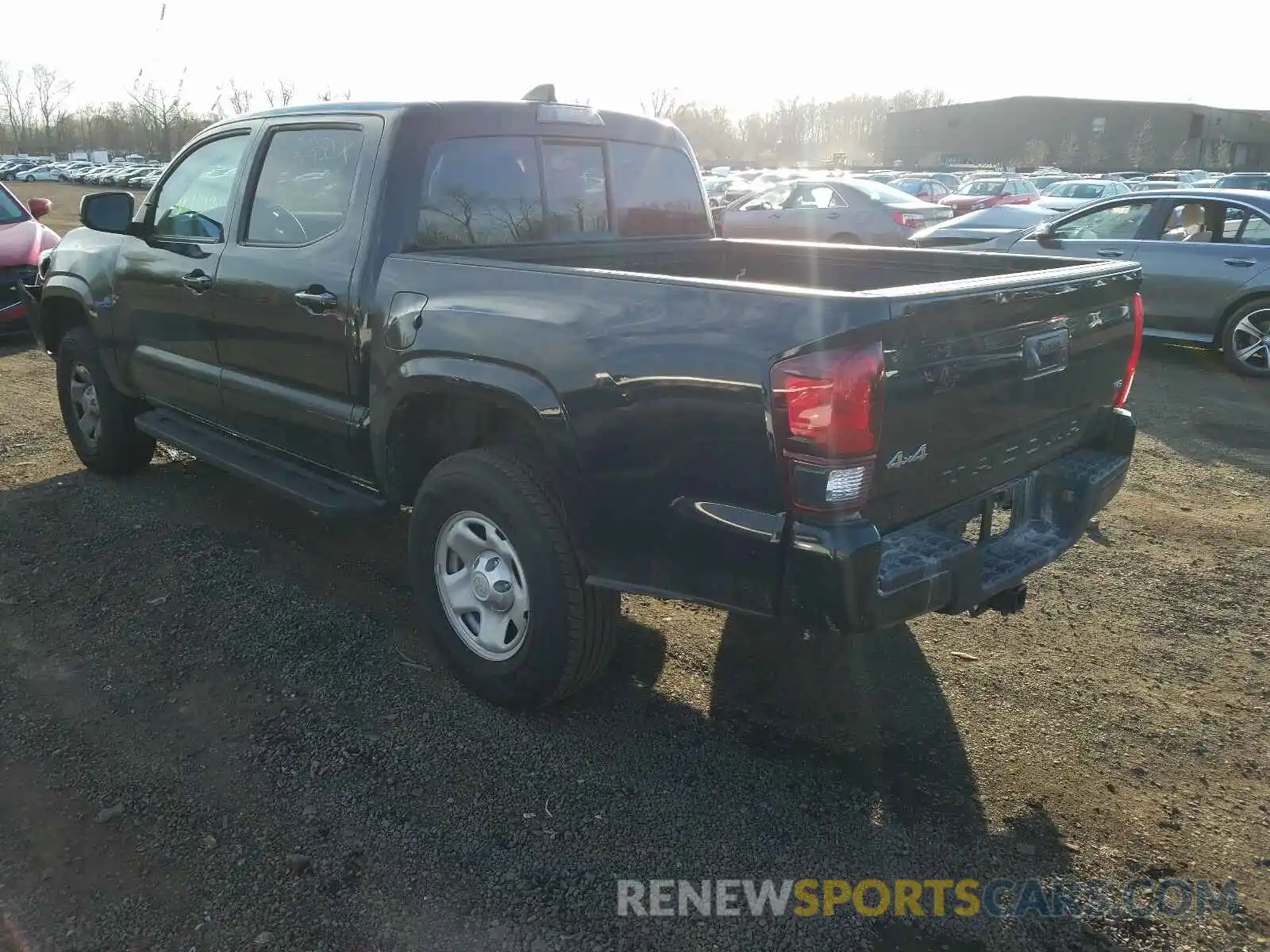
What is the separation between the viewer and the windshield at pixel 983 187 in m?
25.1

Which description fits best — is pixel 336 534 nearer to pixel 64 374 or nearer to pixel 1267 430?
pixel 64 374

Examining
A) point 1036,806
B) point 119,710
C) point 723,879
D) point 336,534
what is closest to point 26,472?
point 336,534

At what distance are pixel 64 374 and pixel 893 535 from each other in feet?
17.1

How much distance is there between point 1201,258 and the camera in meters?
8.86

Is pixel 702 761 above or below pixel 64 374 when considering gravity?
below

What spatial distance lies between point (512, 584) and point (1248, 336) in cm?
817

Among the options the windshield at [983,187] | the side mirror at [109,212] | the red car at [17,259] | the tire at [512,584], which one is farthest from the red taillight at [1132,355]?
the windshield at [983,187]

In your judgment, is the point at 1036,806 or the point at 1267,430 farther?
the point at 1267,430

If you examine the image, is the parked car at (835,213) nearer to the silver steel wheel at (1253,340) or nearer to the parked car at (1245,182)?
the silver steel wheel at (1253,340)

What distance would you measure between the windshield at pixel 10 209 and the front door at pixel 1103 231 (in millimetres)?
10169

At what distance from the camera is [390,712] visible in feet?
11.3

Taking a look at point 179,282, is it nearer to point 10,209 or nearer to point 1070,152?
point 10,209

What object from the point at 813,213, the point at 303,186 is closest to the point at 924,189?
the point at 813,213

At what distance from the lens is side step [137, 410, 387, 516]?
12.8 ft
